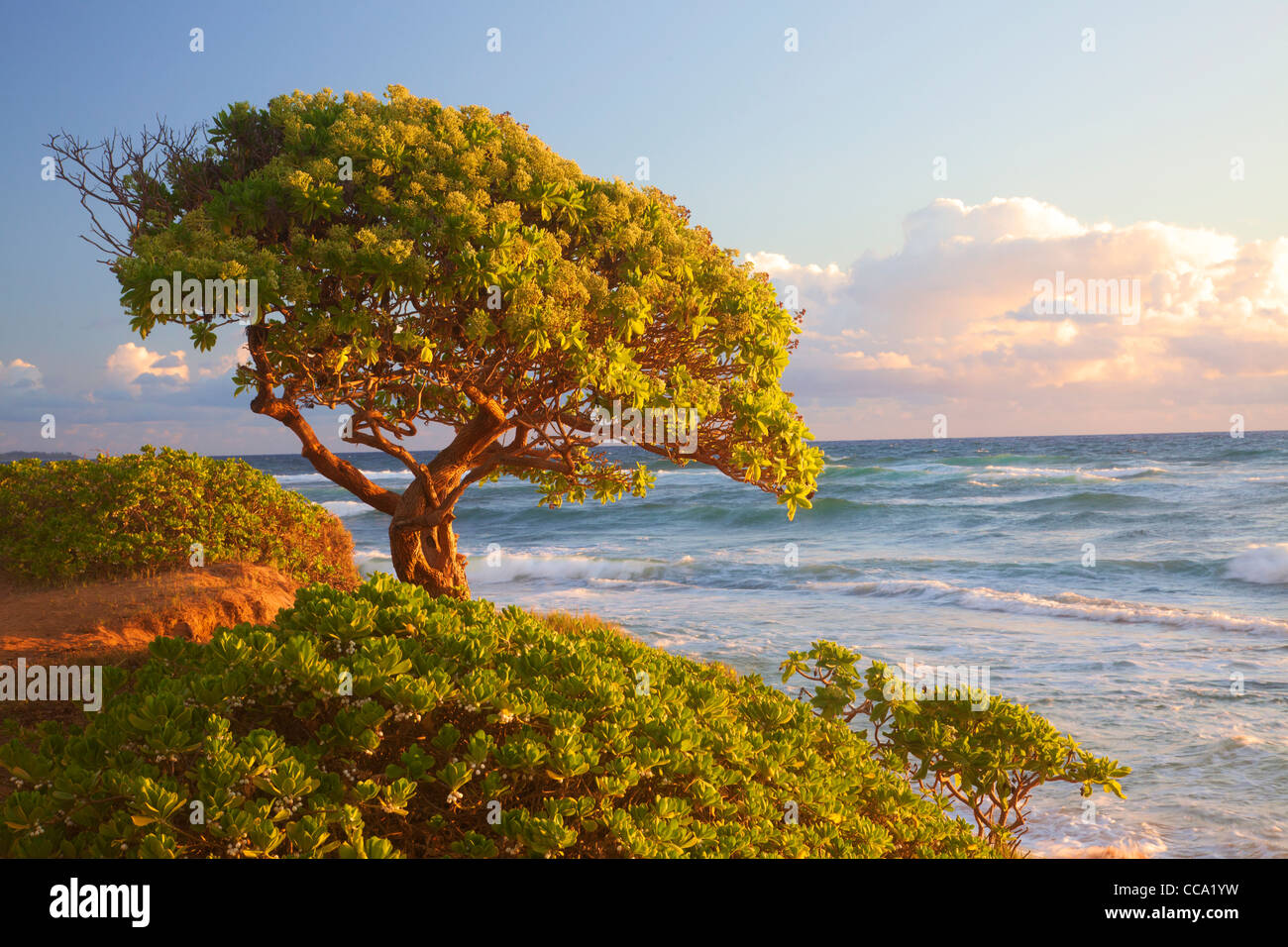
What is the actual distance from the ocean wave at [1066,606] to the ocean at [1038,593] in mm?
80

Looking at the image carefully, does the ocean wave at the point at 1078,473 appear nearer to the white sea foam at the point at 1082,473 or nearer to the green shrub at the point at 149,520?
the white sea foam at the point at 1082,473

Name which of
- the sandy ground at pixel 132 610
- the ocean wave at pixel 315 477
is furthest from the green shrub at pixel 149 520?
the ocean wave at pixel 315 477

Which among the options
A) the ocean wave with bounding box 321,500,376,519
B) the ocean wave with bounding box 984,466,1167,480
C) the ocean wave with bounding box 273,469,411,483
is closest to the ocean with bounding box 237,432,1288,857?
the ocean wave with bounding box 984,466,1167,480

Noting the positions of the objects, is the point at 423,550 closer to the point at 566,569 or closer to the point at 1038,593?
the point at 1038,593

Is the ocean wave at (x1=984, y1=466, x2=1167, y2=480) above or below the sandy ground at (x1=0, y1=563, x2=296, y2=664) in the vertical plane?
above

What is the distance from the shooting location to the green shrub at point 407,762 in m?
3.65

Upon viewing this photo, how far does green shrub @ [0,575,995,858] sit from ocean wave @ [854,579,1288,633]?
56.9 feet

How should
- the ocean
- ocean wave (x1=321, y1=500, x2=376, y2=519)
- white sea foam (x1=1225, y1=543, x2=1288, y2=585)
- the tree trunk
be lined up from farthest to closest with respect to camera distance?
ocean wave (x1=321, y1=500, x2=376, y2=519)
white sea foam (x1=1225, y1=543, x2=1288, y2=585)
the ocean
the tree trunk

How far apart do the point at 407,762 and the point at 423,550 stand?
6338mm

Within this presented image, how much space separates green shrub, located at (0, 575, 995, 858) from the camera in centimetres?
365

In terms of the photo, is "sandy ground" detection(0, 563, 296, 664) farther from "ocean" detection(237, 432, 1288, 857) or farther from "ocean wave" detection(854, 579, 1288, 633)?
"ocean wave" detection(854, 579, 1288, 633)

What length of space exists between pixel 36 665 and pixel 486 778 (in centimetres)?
598

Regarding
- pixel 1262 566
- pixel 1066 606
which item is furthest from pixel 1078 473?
pixel 1066 606

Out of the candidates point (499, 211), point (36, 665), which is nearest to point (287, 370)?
point (499, 211)
